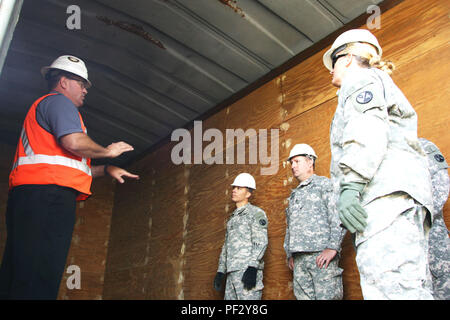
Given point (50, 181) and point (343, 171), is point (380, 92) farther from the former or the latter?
point (50, 181)

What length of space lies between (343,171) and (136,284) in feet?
17.2

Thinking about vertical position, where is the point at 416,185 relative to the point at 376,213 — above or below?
above

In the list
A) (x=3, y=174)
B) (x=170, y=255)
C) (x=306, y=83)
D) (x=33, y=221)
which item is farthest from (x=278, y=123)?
(x=3, y=174)

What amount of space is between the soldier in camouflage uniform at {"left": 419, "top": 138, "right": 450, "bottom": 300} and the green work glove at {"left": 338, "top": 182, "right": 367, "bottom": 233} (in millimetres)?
1004

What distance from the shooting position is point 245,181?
14.1ft

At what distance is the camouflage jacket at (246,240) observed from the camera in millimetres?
3742

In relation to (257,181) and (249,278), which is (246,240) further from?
(257,181)

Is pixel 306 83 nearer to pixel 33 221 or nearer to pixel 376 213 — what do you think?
pixel 376 213

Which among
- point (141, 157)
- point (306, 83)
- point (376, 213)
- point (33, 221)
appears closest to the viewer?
point (376, 213)

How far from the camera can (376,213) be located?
5.01ft

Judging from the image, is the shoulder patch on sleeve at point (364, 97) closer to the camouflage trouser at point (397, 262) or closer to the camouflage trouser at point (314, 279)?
the camouflage trouser at point (397, 262)

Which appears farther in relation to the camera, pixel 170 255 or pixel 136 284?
pixel 136 284
